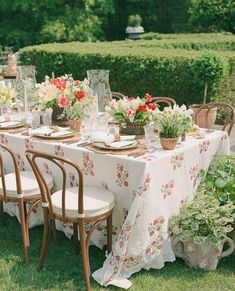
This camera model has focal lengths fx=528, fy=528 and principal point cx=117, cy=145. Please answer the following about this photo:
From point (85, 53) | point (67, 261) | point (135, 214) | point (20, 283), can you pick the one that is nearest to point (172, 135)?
point (135, 214)

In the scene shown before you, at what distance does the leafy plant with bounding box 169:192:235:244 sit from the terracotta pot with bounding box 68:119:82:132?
107cm

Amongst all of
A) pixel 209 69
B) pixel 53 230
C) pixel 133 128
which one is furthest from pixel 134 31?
pixel 53 230

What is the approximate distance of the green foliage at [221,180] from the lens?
3684 mm

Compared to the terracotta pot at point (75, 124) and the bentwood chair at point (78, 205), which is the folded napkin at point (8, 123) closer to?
the terracotta pot at point (75, 124)

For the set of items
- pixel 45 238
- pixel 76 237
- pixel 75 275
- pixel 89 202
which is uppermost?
pixel 89 202

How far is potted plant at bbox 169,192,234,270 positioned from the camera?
341cm

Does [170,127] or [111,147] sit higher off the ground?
[170,127]

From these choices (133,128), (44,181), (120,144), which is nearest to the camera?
(44,181)

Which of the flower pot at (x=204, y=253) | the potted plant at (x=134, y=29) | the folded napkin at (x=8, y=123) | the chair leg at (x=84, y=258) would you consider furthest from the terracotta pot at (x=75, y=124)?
the potted plant at (x=134, y=29)

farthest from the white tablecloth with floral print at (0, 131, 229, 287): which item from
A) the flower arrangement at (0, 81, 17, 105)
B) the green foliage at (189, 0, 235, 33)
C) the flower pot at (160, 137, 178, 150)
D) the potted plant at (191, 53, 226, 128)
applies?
the green foliage at (189, 0, 235, 33)

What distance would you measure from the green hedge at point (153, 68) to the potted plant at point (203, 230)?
170 inches

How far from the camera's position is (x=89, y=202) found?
3404 mm

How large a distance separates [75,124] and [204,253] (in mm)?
1403

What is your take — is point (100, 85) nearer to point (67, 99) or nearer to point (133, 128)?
point (67, 99)
